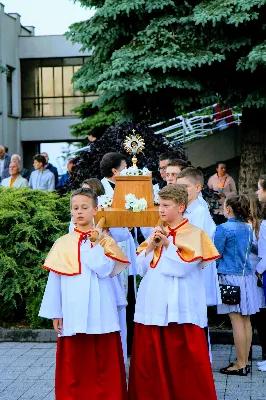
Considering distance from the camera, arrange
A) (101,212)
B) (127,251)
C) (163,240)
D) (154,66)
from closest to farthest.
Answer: (163,240), (101,212), (127,251), (154,66)

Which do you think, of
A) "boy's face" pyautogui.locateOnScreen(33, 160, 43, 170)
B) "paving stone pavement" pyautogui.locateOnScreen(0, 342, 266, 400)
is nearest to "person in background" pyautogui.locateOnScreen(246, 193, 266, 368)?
"paving stone pavement" pyautogui.locateOnScreen(0, 342, 266, 400)

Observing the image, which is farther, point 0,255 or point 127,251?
point 0,255

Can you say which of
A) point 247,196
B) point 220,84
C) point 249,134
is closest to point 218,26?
point 220,84

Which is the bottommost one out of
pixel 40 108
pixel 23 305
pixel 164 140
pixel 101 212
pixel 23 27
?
pixel 23 305

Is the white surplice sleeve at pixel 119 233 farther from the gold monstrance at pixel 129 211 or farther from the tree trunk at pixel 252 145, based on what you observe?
the tree trunk at pixel 252 145

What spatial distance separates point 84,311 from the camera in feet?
21.8

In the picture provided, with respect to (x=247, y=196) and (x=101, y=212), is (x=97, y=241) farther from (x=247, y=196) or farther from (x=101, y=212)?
(x=247, y=196)

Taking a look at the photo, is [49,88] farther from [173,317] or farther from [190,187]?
[173,317]

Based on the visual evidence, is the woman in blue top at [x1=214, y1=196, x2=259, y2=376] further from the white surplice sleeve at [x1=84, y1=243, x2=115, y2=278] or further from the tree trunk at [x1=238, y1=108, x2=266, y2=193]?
the tree trunk at [x1=238, y1=108, x2=266, y2=193]

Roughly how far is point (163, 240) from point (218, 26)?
33.9 feet

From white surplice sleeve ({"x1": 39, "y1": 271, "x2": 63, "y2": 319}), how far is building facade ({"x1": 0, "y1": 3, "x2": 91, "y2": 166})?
30334 mm

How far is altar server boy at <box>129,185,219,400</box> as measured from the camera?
6602mm

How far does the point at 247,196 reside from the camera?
820 cm

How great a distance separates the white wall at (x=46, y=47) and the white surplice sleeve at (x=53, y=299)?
3183 centimetres
